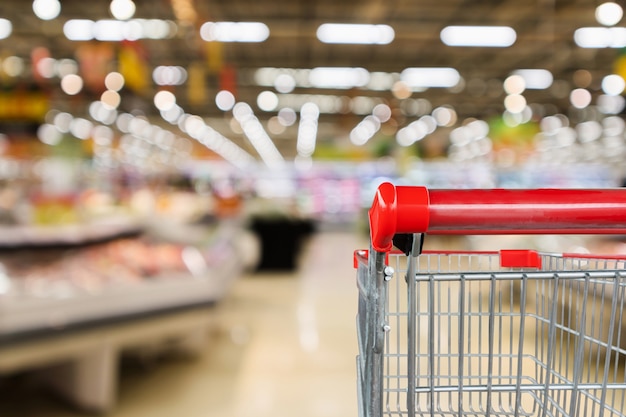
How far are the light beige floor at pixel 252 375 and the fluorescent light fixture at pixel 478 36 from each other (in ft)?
23.5

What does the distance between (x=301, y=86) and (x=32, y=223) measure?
1487 cm

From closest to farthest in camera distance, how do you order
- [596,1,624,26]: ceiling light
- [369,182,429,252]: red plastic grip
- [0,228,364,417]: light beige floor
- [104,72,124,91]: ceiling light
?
[369,182,429,252]: red plastic grip → [0,228,364,417]: light beige floor → [596,1,624,26]: ceiling light → [104,72,124,91]: ceiling light

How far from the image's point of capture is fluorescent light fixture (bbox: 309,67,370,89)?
57.3 ft

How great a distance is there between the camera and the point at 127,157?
123 feet

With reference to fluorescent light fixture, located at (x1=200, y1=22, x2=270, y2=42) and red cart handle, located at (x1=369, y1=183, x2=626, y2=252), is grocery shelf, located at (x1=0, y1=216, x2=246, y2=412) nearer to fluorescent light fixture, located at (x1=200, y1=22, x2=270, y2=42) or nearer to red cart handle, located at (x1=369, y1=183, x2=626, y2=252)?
red cart handle, located at (x1=369, y1=183, x2=626, y2=252)

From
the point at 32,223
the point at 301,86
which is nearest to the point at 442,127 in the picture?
the point at 301,86

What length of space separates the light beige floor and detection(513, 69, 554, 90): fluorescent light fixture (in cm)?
1224

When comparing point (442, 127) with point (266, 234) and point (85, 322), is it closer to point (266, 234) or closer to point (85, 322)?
point (266, 234)

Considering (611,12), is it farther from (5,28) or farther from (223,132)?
(223,132)

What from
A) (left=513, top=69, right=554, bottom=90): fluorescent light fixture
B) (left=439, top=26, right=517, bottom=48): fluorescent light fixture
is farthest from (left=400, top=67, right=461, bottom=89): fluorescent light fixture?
(left=439, top=26, right=517, bottom=48): fluorescent light fixture

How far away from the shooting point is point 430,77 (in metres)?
18.5

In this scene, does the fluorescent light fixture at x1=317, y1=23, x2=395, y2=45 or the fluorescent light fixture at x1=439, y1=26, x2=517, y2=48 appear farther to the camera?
the fluorescent light fixture at x1=317, y1=23, x2=395, y2=45

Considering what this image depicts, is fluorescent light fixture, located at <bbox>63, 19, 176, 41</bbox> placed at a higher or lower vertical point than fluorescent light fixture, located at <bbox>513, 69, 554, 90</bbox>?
higher

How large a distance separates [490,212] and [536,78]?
1937 centimetres
